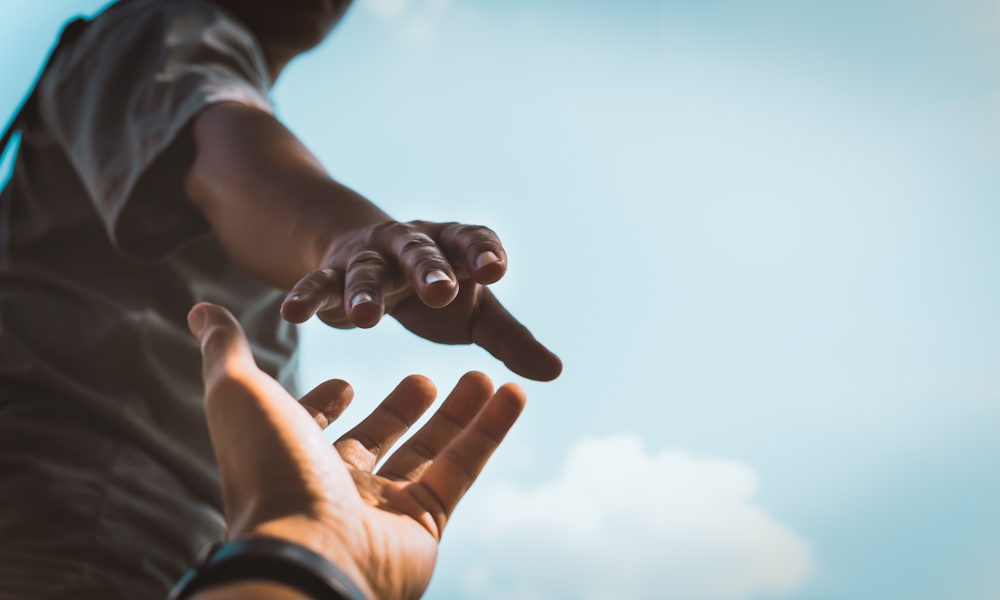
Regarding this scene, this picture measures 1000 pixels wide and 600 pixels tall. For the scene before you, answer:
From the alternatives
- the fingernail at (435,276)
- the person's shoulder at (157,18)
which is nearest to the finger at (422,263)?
the fingernail at (435,276)

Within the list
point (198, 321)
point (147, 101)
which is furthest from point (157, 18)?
point (198, 321)

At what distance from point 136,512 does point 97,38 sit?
0.51m

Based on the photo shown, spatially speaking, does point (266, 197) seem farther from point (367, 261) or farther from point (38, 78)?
point (38, 78)

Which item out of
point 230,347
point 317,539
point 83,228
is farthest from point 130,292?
point 317,539

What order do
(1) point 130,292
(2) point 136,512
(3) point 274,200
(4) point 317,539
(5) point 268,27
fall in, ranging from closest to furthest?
(4) point 317,539
(3) point 274,200
(2) point 136,512
(1) point 130,292
(5) point 268,27

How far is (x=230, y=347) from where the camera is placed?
1.28 feet

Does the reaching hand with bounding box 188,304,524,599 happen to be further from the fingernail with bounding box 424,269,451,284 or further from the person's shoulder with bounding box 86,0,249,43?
the person's shoulder with bounding box 86,0,249,43

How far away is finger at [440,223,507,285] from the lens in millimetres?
A: 333

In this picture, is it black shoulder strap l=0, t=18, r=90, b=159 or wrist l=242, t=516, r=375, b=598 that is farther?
black shoulder strap l=0, t=18, r=90, b=159

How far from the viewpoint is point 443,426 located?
1.79ft

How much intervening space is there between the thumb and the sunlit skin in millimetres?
53

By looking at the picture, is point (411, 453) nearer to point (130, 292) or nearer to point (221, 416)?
point (221, 416)

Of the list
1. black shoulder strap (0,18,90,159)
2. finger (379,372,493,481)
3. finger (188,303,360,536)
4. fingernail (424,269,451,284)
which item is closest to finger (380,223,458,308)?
fingernail (424,269,451,284)

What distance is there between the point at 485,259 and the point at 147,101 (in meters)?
0.40
